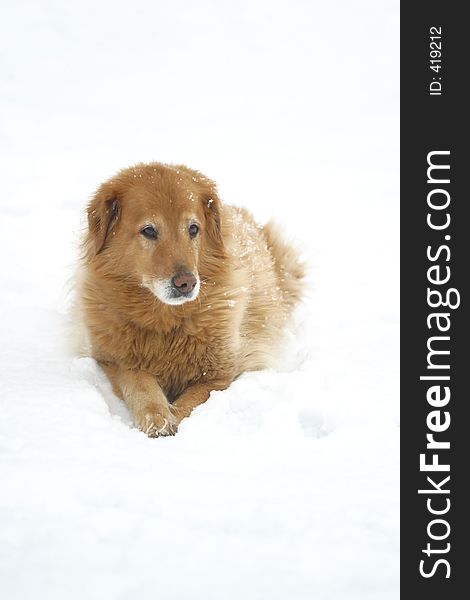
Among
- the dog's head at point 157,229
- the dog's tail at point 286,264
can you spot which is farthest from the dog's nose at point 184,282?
the dog's tail at point 286,264

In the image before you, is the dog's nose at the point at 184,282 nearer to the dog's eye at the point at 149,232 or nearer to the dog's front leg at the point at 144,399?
the dog's eye at the point at 149,232

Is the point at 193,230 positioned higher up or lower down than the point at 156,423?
higher up

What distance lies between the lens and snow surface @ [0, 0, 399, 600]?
2643mm

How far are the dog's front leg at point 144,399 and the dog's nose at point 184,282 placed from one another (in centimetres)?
65

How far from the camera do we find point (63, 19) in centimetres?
1388

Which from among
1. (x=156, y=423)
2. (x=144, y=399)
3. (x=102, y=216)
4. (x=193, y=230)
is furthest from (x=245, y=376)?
(x=102, y=216)

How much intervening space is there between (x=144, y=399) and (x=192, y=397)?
0.35m

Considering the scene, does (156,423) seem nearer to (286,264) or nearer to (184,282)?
(184,282)

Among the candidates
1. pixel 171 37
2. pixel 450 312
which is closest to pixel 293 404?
pixel 450 312

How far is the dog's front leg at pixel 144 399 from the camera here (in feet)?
12.9

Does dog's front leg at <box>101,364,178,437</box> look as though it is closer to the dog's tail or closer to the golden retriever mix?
the golden retriever mix

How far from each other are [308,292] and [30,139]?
18.9 ft

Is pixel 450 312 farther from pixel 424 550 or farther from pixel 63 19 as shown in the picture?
pixel 63 19

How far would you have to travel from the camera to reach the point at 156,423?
3.93m
